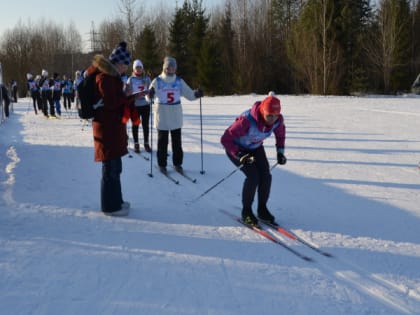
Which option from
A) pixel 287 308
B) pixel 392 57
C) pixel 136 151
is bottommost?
pixel 287 308

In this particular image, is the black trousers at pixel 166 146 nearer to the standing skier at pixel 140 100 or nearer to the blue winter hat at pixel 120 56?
the standing skier at pixel 140 100

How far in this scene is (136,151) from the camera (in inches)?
355

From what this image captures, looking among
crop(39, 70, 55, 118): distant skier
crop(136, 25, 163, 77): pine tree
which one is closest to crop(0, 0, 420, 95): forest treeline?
crop(136, 25, 163, 77): pine tree

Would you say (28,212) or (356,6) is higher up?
(356,6)

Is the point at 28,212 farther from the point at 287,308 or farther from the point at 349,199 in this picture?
the point at 349,199

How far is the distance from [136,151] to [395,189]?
538cm

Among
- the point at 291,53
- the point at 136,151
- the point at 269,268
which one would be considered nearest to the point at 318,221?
the point at 269,268

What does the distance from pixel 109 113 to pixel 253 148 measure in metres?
1.74

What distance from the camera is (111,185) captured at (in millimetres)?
4832

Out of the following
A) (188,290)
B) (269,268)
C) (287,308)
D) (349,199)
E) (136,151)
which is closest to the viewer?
(287,308)

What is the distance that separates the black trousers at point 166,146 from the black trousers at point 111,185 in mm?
2339

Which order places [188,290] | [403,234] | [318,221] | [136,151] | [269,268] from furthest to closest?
[136,151] < [318,221] < [403,234] < [269,268] < [188,290]

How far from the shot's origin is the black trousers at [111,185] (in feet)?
15.5

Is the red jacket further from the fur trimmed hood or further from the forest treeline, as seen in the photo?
the forest treeline
